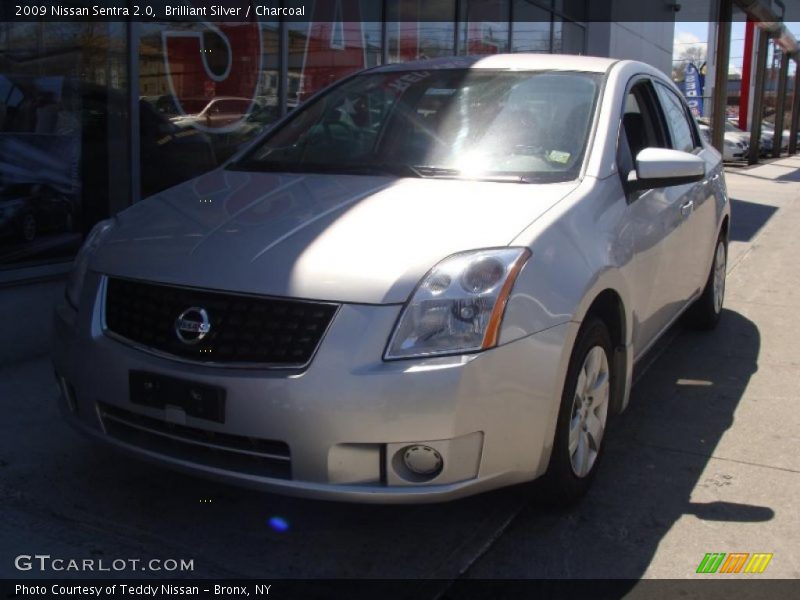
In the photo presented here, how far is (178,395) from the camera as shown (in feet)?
9.52

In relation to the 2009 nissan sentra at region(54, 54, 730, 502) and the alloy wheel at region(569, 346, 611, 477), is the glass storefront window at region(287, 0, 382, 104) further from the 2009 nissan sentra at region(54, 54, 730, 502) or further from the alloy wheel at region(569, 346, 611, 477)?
the alloy wheel at region(569, 346, 611, 477)

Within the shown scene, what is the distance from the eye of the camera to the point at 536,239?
10.0 feet

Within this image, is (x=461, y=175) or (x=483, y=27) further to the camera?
(x=483, y=27)

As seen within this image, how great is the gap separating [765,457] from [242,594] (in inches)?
94.6

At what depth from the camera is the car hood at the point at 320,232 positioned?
2891mm

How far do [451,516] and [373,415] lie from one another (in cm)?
85

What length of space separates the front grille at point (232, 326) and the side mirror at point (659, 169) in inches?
63.6

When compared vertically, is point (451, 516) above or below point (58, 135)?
below

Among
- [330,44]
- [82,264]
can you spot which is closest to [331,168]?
[82,264]

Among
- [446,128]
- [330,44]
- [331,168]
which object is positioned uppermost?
[330,44]

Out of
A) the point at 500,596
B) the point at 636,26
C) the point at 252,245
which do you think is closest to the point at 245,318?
the point at 252,245

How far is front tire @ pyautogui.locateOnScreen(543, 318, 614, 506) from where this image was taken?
317 centimetres

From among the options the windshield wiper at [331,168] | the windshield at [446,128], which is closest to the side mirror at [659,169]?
the windshield at [446,128]

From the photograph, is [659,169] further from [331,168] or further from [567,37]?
[567,37]
